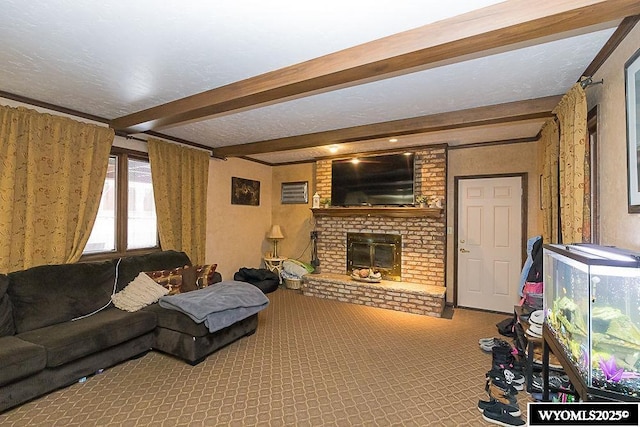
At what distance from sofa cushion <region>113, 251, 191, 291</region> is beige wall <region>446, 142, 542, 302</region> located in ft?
13.0

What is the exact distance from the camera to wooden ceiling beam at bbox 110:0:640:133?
137cm

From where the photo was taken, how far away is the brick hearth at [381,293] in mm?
4176

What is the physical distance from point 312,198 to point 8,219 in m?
4.17

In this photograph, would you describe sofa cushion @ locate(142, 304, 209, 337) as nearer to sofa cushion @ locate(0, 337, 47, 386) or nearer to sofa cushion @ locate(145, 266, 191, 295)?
sofa cushion @ locate(145, 266, 191, 295)

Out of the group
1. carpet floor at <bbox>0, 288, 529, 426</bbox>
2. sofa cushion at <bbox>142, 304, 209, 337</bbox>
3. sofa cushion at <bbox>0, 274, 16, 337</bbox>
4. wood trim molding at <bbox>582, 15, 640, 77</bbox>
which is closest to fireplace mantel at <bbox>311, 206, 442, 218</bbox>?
carpet floor at <bbox>0, 288, 529, 426</bbox>

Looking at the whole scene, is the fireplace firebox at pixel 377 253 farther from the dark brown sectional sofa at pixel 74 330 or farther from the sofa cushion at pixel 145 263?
the sofa cushion at pixel 145 263

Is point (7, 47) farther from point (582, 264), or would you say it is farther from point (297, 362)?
point (582, 264)

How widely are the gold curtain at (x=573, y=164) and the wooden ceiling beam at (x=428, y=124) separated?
35cm

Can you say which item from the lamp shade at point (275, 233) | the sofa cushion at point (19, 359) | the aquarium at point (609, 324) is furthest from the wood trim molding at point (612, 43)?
the lamp shade at point (275, 233)

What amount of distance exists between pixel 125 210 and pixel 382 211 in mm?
3679

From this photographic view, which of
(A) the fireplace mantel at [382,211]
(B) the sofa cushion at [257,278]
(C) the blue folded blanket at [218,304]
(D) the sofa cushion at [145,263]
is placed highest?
(A) the fireplace mantel at [382,211]

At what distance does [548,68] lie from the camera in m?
2.20

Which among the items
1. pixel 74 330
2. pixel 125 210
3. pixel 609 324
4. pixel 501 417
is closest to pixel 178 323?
pixel 74 330

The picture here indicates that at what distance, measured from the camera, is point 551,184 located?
9.41 ft
